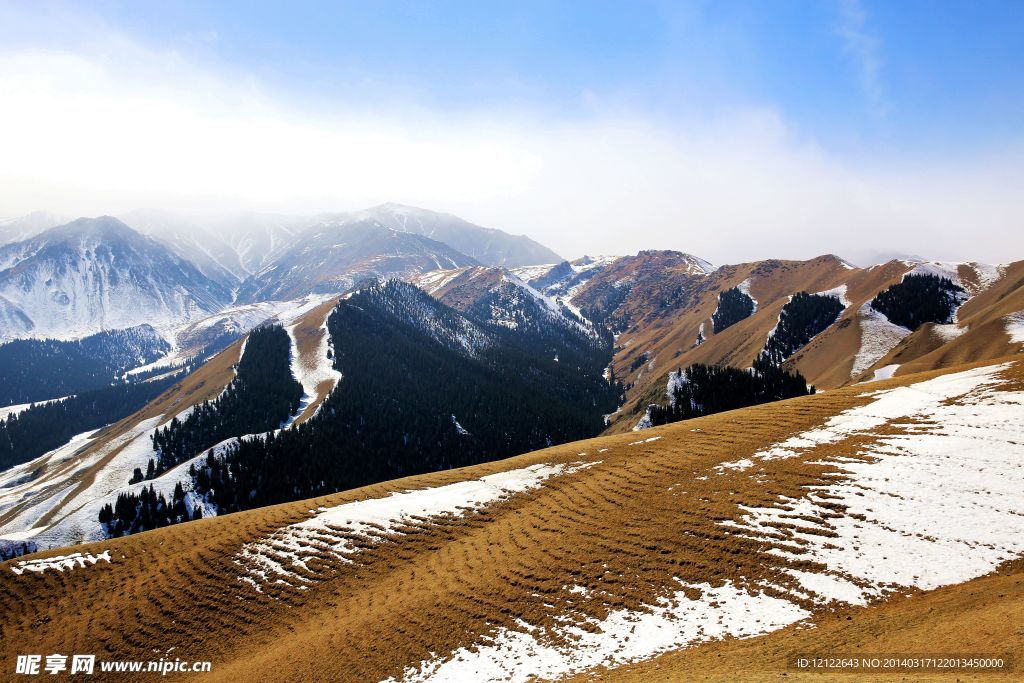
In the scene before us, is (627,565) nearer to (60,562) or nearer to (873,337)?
(60,562)

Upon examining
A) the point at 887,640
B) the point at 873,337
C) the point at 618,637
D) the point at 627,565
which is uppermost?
the point at 873,337

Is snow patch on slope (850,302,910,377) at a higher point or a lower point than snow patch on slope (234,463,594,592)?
higher

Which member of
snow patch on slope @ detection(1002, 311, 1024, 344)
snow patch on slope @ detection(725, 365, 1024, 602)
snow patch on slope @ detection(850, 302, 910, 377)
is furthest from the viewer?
snow patch on slope @ detection(850, 302, 910, 377)

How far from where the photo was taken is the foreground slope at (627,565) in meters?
22.6

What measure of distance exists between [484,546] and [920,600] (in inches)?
925

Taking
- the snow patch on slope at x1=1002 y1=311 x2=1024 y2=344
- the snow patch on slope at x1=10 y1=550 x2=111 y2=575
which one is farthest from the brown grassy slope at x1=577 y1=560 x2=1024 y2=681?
the snow patch on slope at x1=1002 y1=311 x2=1024 y2=344

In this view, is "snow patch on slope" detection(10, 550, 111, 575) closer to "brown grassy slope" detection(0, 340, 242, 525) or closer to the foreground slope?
the foreground slope

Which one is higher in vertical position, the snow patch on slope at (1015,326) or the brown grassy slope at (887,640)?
the snow patch on slope at (1015,326)

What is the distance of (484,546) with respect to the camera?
1367 inches

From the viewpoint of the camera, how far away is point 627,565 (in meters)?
28.8

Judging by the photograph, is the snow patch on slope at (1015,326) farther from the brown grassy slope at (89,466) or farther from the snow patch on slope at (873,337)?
the brown grassy slope at (89,466)

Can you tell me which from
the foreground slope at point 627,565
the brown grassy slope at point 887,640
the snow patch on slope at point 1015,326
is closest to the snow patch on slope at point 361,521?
the foreground slope at point 627,565

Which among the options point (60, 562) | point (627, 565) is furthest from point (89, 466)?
point (627, 565)

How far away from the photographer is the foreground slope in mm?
22641
